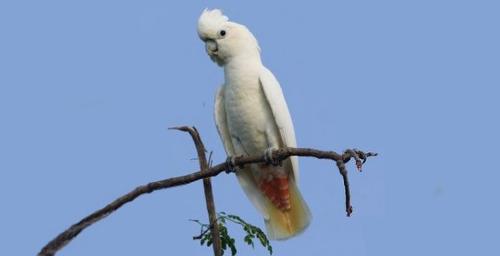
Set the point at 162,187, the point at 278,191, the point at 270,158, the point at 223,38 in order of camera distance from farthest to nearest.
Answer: the point at 278,191 < the point at 223,38 < the point at 270,158 < the point at 162,187

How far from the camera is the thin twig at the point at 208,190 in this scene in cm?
463

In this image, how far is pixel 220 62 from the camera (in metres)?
5.93

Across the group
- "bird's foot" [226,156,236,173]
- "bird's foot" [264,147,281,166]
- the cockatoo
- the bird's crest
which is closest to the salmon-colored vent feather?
the cockatoo

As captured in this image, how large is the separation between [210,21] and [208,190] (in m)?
1.59

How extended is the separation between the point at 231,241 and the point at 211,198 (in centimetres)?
29

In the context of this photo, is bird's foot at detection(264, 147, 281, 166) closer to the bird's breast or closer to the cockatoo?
the cockatoo

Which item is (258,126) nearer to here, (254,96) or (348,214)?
(254,96)

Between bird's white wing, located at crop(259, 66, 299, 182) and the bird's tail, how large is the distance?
332 millimetres

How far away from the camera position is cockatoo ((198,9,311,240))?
5.71 m

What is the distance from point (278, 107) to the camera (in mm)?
5668

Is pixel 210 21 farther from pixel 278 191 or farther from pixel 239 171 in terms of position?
pixel 278 191

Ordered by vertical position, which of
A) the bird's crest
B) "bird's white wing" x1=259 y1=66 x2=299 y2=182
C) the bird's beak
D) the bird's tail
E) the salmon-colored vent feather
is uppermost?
the bird's crest

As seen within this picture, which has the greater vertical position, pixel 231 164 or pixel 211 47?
pixel 211 47

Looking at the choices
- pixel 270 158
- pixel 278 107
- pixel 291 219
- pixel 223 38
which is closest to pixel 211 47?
pixel 223 38
